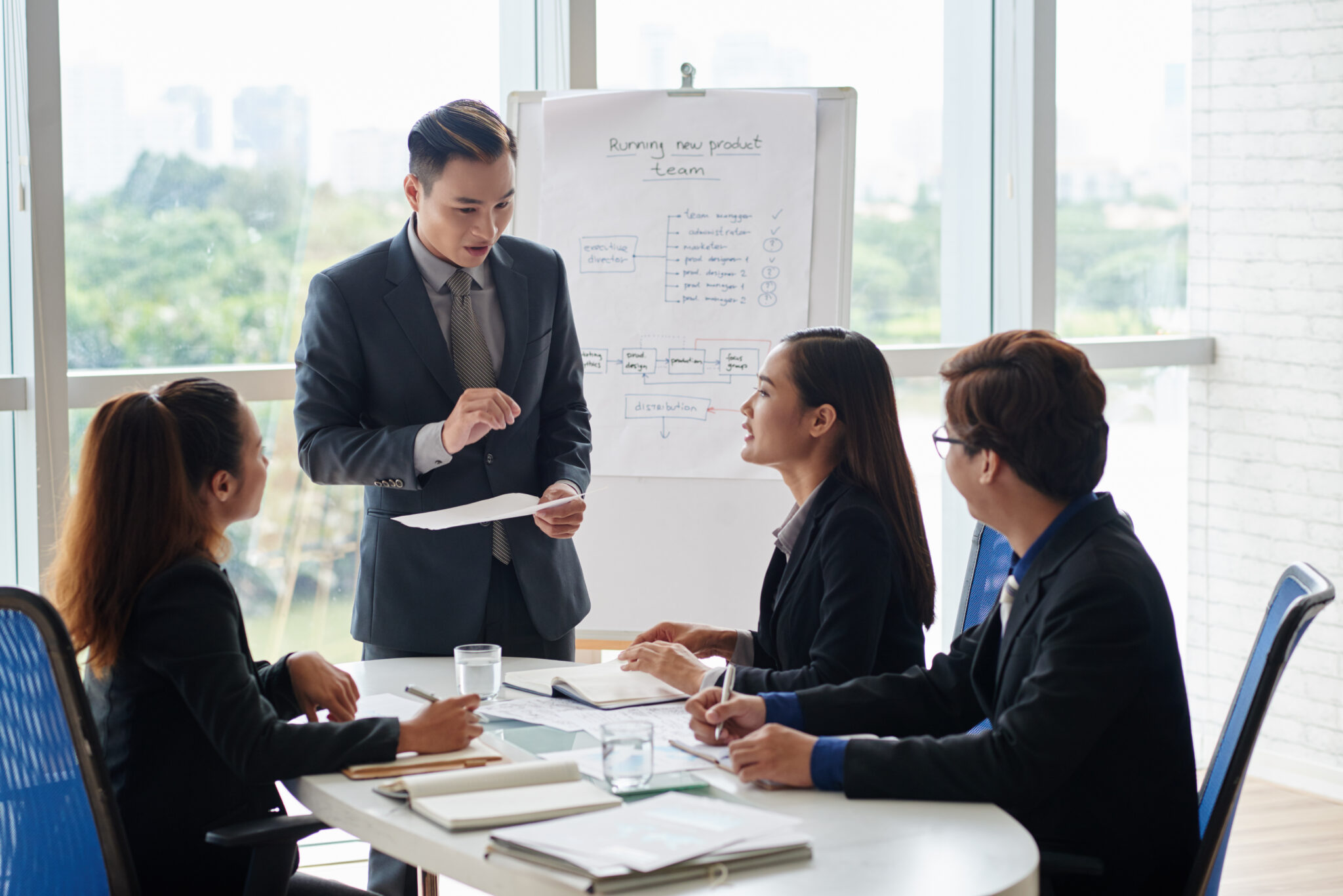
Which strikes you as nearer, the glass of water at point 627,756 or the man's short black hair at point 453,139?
the glass of water at point 627,756

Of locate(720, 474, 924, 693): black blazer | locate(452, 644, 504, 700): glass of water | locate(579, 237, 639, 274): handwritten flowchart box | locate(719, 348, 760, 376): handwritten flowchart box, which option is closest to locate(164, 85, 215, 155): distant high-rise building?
locate(579, 237, 639, 274): handwritten flowchart box

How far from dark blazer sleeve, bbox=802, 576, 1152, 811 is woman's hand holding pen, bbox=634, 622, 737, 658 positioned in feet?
2.09

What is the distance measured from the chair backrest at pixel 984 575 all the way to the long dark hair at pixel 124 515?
1227 mm

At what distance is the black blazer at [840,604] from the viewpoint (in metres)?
1.81

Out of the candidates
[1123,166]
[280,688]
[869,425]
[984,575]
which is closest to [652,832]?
[280,688]

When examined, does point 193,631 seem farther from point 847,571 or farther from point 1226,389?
point 1226,389

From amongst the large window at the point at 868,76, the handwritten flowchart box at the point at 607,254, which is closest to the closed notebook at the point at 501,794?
the handwritten flowchart box at the point at 607,254

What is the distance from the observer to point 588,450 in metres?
2.52

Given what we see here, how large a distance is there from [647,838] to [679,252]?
81.2 inches

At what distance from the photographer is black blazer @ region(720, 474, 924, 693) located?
181 cm

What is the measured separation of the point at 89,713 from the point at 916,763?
95cm

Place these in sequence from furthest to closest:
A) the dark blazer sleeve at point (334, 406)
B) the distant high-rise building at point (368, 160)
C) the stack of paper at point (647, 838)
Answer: the distant high-rise building at point (368, 160)
the dark blazer sleeve at point (334, 406)
the stack of paper at point (647, 838)

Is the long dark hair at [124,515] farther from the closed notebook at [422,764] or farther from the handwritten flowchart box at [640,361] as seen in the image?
the handwritten flowchart box at [640,361]

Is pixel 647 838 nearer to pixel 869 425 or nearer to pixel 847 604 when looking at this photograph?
pixel 847 604
